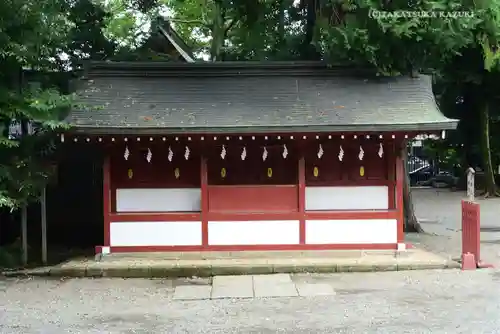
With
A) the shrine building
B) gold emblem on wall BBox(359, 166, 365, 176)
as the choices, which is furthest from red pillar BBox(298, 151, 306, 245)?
gold emblem on wall BBox(359, 166, 365, 176)

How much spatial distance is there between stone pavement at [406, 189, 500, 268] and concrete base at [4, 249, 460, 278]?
141cm

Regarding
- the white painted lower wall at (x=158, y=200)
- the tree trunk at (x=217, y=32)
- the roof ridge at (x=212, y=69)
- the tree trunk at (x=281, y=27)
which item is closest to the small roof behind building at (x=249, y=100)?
the roof ridge at (x=212, y=69)

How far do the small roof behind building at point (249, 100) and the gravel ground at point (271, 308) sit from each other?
2787 millimetres

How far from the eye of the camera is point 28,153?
39.1 ft

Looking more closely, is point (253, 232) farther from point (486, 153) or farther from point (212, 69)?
point (486, 153)

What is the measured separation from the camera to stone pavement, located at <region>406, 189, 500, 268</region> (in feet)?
44.2

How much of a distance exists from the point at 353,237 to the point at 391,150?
1.91m

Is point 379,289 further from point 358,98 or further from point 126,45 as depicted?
point 126,45

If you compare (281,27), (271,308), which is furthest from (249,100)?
(281,27)

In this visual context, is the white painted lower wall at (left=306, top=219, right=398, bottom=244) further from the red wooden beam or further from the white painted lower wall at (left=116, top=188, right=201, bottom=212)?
the white painted lower wall at (left=116, top=188, right=201, bottom=212)

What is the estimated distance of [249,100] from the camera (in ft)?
42.1

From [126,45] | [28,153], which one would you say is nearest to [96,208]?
[28,153]

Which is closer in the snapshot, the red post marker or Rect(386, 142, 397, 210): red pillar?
the red post marker

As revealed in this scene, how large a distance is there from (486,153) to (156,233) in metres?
21.1
